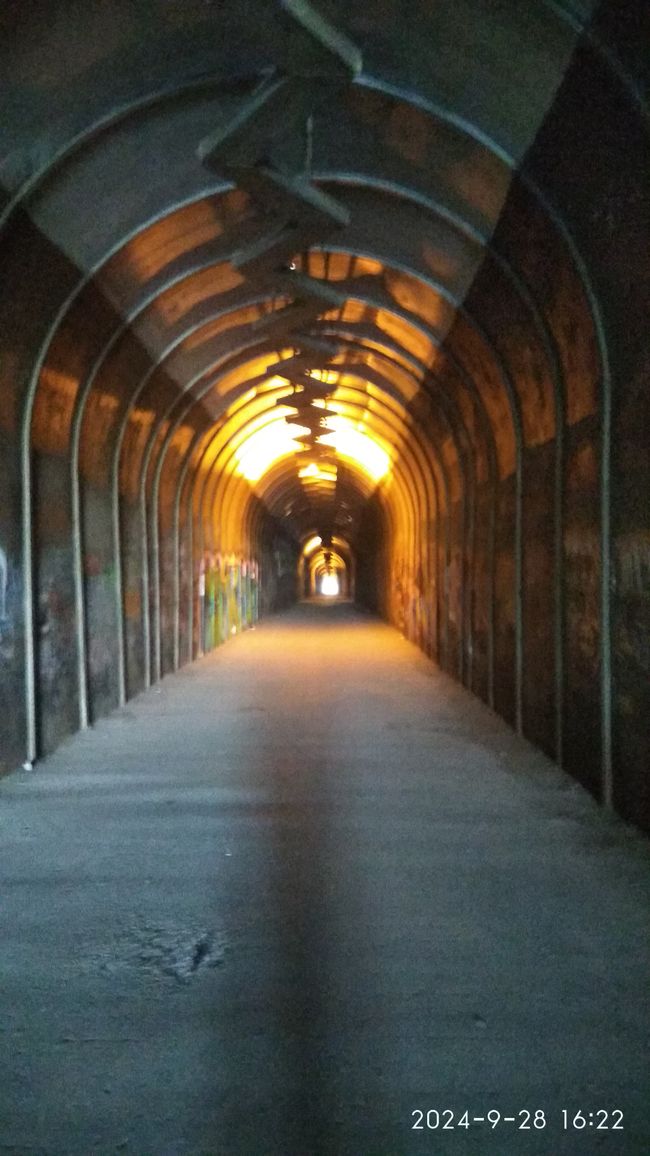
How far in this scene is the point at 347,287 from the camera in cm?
842

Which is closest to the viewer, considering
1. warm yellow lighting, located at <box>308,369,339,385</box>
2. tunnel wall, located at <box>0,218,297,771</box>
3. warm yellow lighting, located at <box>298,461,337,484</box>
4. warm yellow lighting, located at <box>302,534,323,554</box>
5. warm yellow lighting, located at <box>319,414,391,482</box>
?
tunnel wall, located at <box>0,218,297,771</box>

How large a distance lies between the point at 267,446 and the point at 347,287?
28.9 ft

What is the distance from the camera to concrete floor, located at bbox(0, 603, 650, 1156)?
2449mm

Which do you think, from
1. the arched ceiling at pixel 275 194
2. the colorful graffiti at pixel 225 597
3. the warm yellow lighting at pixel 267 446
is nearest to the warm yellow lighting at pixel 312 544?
the colorful graffiti at pixel 225 597

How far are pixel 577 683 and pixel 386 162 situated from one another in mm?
4053

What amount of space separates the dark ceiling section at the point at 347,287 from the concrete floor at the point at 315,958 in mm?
999

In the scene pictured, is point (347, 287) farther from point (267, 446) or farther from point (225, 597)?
point (225, 597)

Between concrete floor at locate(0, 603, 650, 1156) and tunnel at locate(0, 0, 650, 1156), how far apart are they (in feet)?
3.08

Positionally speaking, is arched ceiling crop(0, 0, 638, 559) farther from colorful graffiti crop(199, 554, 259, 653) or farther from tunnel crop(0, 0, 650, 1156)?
colorful graffiti crop(199, 554, 259, 653)

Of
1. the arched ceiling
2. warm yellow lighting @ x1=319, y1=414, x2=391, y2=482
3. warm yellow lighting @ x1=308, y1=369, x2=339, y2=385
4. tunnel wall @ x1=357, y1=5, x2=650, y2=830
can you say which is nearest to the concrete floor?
tunnel wall @ x1=357, y1=5, x2=650, y2=830

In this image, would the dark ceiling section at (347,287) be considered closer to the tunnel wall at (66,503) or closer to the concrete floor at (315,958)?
the tunnel wall at (66,503)

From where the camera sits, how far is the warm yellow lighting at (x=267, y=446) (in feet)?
50.6

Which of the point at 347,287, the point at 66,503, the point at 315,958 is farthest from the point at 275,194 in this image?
the point at 315,958

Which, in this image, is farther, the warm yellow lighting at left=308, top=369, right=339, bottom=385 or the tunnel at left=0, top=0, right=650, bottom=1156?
the warm yellow lighting at left=308, top=369, right=339, bottom=385
